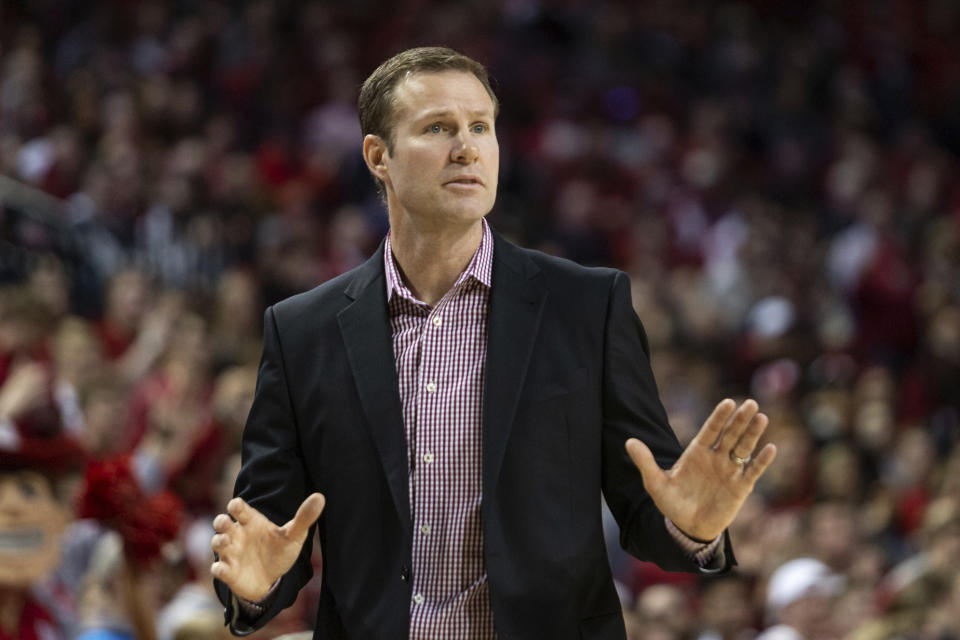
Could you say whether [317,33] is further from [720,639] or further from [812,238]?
[720,639]

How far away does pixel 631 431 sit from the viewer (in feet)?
8.78

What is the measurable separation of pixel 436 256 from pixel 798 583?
4240 millimetres

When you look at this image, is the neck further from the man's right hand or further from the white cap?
the white cap

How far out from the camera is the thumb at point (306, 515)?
8.38 ft

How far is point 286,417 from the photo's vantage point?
2771 millimetres

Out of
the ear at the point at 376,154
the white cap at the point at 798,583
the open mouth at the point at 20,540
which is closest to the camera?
the ear at the point at 376,154

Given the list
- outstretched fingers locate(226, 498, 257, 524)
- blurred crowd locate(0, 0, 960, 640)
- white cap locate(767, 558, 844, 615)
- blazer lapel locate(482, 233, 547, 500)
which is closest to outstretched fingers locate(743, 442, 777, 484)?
blazer lapel locate(482, 233, 547, 500)

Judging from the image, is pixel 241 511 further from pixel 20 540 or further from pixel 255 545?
pixel 20 540

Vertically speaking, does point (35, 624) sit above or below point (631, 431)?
below

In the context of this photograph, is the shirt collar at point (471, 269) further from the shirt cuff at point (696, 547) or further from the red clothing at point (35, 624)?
the red clothing at point (35, 624)

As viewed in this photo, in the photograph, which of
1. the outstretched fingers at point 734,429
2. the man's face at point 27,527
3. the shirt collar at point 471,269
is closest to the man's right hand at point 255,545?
the shirt collar at point 471,269

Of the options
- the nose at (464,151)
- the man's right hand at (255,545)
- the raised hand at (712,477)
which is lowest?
the man's right hand at (255,545)

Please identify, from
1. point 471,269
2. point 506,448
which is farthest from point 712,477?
point 471,269

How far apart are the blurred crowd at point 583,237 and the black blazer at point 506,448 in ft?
3.07
